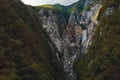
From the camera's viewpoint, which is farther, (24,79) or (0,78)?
(24,79)

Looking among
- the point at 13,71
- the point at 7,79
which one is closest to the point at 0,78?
the point at 7,79

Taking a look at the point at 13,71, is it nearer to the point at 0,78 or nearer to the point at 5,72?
the point at 5,72

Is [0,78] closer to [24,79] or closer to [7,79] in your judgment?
[7,79]

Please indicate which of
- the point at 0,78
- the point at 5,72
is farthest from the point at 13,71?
the point at 0,78

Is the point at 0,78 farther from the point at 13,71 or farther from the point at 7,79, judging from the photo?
the point at 13,71

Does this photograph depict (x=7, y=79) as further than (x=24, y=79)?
No
